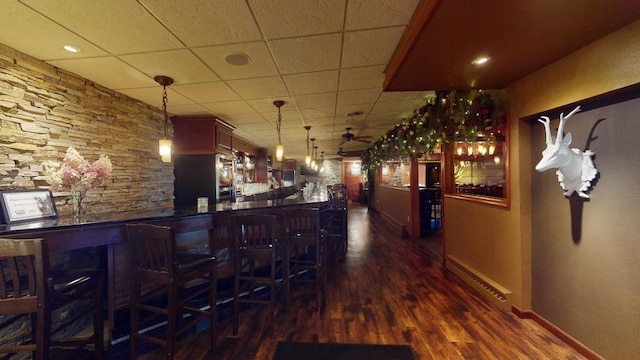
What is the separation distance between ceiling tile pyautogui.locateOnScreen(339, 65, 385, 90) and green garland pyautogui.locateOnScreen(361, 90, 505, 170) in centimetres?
91

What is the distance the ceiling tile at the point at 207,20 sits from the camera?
169 centimetres

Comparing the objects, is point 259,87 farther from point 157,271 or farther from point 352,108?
point 157,271

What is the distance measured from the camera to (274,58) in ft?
7.98

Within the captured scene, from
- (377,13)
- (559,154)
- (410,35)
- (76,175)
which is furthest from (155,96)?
(559,154)

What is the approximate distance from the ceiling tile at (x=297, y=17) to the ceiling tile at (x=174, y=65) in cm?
90

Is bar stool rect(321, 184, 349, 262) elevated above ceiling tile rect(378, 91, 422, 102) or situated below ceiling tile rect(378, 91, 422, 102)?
below

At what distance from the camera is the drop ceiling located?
162 centimetres

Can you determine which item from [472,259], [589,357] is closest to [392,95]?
[472,259]

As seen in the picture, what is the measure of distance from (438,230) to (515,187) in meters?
4.20

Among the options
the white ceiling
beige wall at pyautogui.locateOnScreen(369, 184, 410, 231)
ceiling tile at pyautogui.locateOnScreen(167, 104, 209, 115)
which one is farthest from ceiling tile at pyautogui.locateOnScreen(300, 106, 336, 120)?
beige wall at pyautogui.locateOnScreen(369, 184, 410, 231)

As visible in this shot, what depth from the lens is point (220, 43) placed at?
216 cm

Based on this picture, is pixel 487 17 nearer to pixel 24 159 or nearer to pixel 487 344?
pixel 487 344

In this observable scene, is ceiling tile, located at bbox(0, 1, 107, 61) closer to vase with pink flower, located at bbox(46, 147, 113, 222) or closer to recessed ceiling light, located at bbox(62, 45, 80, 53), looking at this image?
recessed ceiling light, located at bbox(62, 45, 80, 53)

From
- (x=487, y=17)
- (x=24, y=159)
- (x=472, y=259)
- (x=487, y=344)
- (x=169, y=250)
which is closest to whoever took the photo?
(x=487, y=17)
